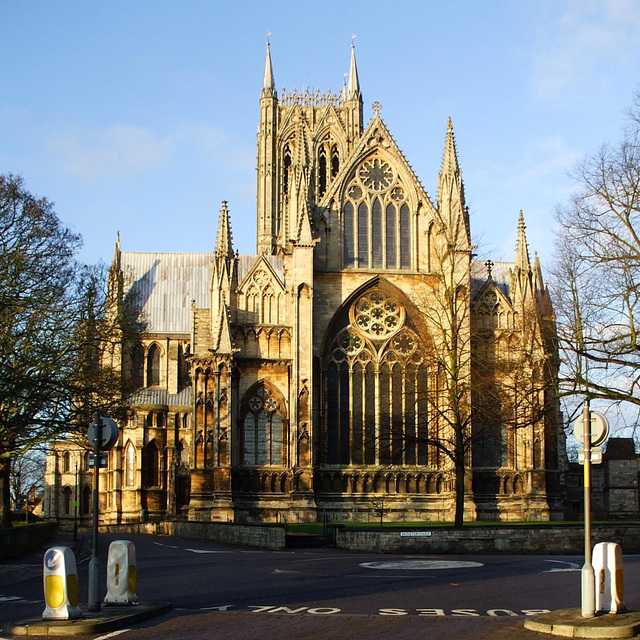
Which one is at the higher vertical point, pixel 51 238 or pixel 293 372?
pixel 51 238

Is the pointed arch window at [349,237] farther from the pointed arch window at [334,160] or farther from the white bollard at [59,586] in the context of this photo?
the white bollard at [59,586]

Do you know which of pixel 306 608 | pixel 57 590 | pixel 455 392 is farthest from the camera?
pixel 455 392

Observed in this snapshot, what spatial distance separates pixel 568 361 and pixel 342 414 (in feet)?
68.2

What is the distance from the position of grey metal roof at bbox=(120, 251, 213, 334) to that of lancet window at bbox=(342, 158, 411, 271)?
45.7ft

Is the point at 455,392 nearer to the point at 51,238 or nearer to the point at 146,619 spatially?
the point at 51,238

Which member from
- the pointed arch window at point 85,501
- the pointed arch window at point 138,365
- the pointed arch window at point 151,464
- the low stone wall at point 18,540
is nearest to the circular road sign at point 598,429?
the low stone wall at point 18,540

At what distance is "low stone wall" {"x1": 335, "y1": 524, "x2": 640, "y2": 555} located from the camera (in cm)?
3089

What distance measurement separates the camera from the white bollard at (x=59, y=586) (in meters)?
13.6

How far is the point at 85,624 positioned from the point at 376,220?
3756 cm

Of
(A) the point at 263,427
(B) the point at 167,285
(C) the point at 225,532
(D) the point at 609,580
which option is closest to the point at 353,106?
(B) the point at 167,285

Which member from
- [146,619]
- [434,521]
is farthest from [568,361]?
[434,521]

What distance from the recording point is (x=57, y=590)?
1370cm

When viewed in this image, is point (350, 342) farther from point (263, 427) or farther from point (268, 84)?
point (268, 84)

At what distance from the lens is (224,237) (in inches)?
1913
